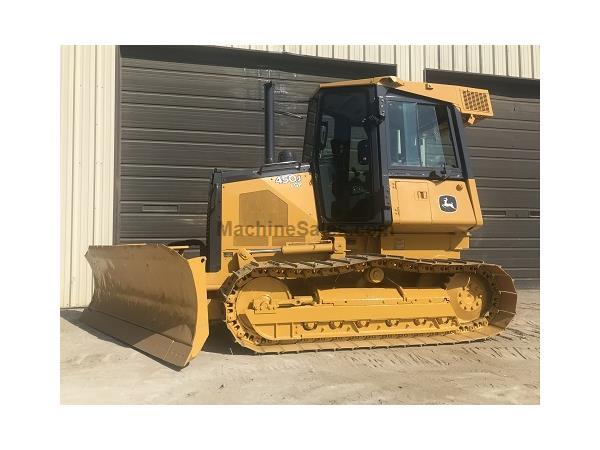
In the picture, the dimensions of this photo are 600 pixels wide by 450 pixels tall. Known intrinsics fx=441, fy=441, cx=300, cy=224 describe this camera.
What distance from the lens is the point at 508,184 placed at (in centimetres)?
934

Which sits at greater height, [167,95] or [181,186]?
[167,95]

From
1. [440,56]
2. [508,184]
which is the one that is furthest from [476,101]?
[508,184]

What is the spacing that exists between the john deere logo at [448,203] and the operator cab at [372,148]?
250 mm

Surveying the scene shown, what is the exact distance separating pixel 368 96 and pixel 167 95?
155 inches

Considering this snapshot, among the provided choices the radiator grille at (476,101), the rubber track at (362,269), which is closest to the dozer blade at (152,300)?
the rubber track at (362,269)

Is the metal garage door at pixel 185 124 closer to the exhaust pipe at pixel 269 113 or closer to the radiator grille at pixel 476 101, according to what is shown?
the exhaust pipe at pixel 269 113

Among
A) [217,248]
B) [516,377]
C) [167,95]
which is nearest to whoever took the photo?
[516,377]

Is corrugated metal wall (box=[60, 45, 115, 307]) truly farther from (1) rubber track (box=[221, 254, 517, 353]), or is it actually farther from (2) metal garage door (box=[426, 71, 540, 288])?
(2) metal garage door (box=[426, 71, 540, 288])

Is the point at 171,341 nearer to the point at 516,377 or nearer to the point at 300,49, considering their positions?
the point at 516,377

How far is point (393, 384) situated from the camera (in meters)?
3.78

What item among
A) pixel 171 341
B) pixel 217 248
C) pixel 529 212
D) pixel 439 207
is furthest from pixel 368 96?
pixel 529 212

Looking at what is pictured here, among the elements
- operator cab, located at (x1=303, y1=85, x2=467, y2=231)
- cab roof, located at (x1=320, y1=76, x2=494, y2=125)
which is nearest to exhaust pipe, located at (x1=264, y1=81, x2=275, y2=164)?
operator cab, located at (x1=303, y1=85, x2=467, y2=231)

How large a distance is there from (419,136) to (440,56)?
155 inches

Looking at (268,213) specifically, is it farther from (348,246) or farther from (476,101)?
(476,101)
